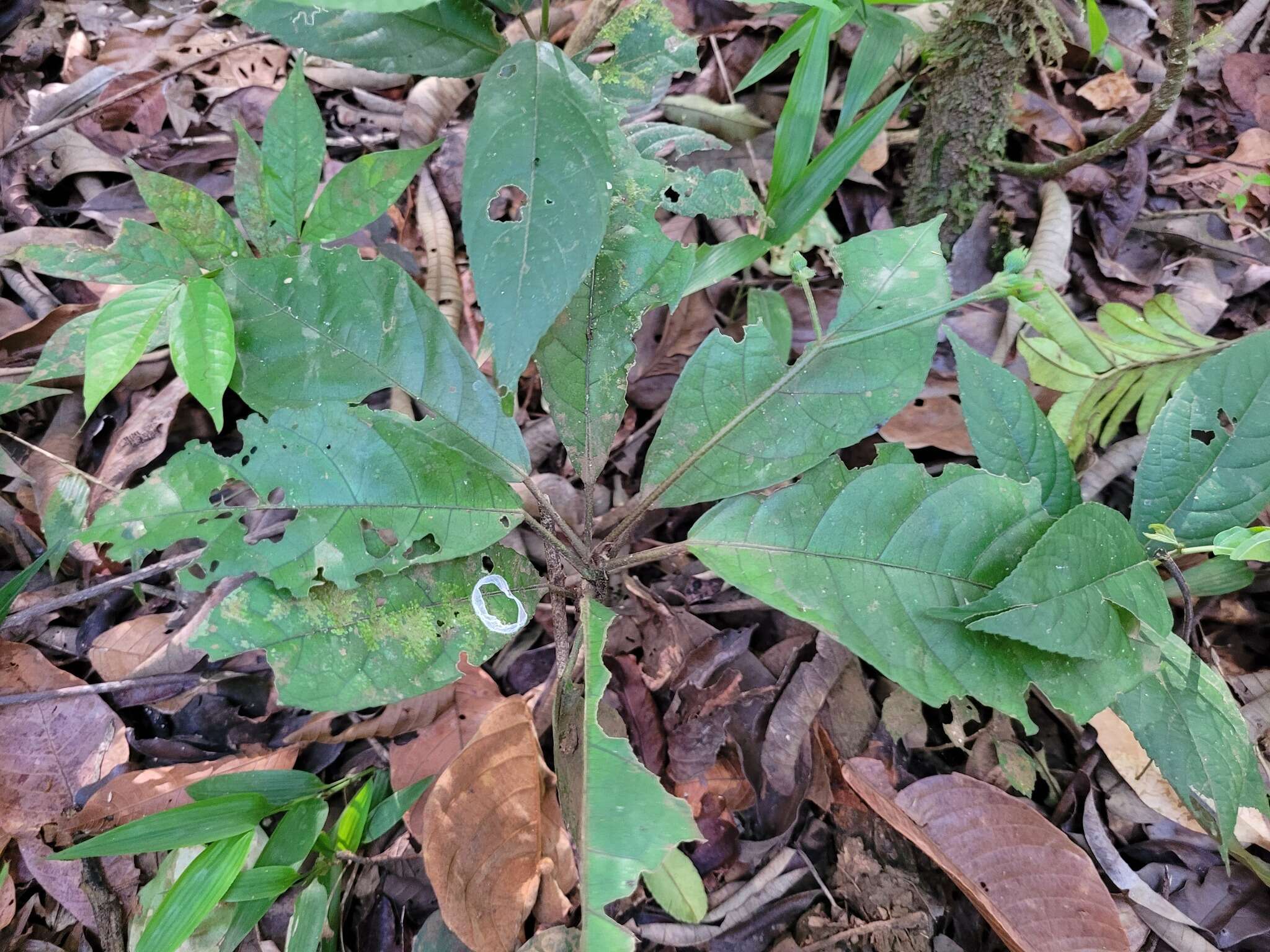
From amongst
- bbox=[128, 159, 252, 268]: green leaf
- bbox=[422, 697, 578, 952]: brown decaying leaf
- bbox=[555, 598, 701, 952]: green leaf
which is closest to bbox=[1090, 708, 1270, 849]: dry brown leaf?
bbox=[555, 598, 701, 952]: green leaf

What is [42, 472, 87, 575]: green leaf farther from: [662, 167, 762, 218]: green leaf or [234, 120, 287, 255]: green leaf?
[662, 167, 762, 218]: green leaf

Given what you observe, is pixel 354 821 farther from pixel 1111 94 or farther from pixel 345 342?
pixel 1111 94

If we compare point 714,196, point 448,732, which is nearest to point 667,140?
point 714,196

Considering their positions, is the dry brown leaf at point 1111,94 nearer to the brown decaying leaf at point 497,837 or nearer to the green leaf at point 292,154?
the green leaf at point 292,154

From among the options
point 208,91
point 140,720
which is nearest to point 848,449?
point 140,720

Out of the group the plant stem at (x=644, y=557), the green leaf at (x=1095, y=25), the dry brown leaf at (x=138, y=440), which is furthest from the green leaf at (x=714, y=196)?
the dry brown leaf at (x=138, y=440)

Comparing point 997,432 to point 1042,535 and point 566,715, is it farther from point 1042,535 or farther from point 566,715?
point 566,715
